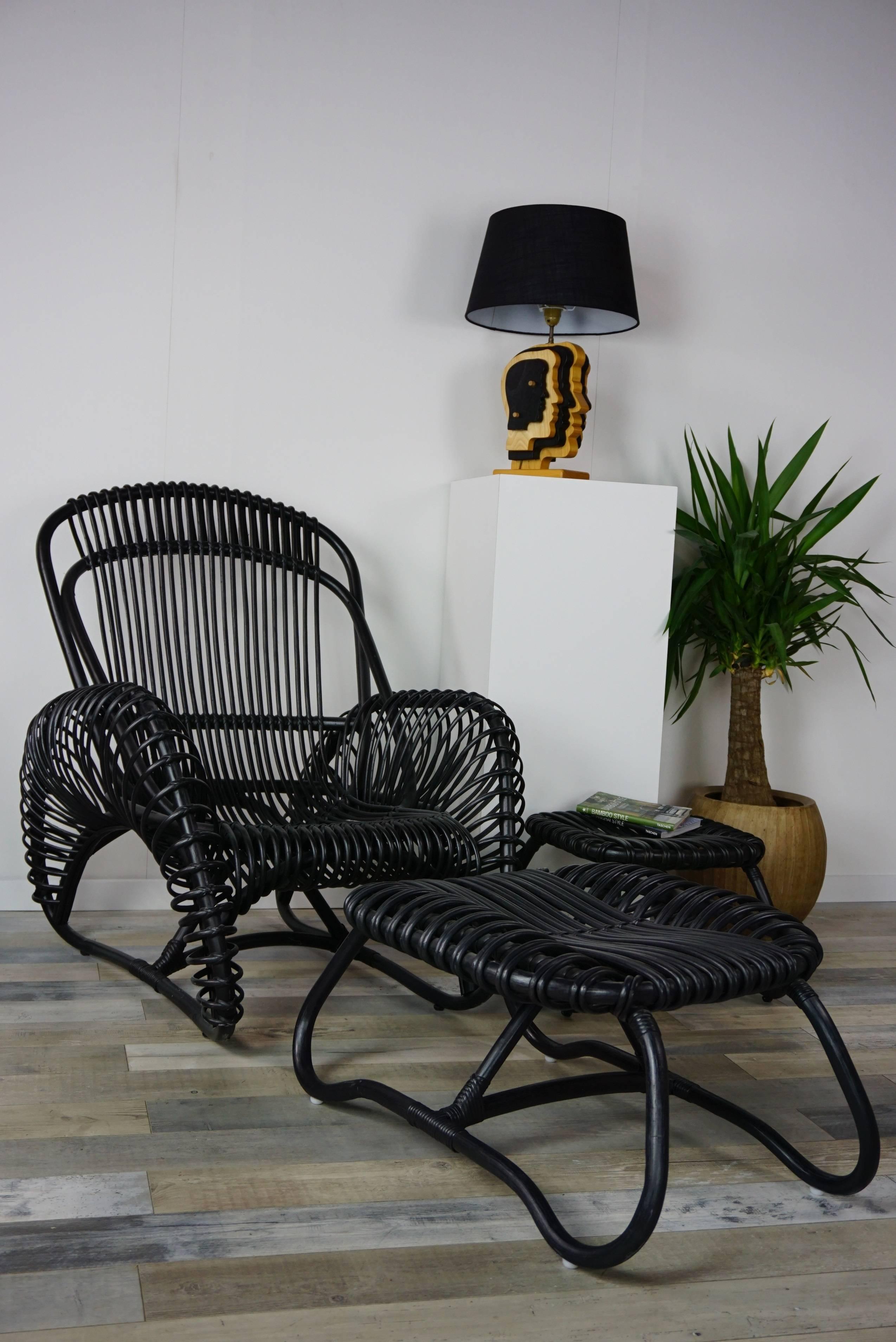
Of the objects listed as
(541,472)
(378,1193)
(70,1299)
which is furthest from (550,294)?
(70,1299)

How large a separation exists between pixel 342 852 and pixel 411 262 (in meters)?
1.66

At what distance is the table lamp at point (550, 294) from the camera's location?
8.79 ft

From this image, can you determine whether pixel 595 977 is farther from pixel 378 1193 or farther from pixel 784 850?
pixel 784 850

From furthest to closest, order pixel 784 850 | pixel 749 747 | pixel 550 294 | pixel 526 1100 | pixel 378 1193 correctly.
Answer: pixel 749 747 < pixel 784 850 < pixel 550 294 < pixel 526 1100 < pixel 378 1193

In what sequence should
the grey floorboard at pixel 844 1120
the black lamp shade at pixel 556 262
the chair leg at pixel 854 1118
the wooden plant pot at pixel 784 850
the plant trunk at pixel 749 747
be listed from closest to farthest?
the chair leg at pixel 854 1118, the grey floorboard at pixel 844 1120, the black lamp shade at pixel 556 262, the wooden plant pot at pixel 784 850, the plant trunk at pixel 749 747

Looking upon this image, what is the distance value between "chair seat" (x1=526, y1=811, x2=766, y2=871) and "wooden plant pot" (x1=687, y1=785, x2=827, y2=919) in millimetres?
302

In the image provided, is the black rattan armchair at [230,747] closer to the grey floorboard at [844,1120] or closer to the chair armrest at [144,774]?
the chair armrest at [144,774]

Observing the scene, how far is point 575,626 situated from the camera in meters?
2.73

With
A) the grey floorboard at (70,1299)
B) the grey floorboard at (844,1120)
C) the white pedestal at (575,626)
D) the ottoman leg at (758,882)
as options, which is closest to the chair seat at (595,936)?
the grey floorboard at (844,1120)

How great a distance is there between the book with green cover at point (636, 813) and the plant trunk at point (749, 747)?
42 cm

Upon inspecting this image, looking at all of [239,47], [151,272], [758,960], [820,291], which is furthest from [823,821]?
[239,47]

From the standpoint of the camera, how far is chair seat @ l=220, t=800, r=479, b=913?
1.92m

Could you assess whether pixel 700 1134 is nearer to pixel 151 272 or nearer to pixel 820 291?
pixel 151 272

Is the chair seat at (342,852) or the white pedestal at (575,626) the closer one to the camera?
the chair seat at (342,852)
